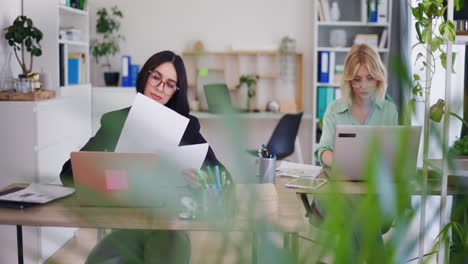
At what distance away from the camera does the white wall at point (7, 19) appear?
14.0 ft

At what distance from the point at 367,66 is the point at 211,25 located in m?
3.06

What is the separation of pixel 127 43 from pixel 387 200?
20.3 ft

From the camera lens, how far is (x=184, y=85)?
3.00 metres

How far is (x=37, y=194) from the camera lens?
241cm

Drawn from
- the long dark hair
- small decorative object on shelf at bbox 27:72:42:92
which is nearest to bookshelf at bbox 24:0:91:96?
small decorative object on shelf at bbox 27:72:42:92

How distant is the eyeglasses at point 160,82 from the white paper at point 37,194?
2.38 ft

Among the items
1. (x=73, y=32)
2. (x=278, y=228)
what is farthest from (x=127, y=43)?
(x=278, y=228)

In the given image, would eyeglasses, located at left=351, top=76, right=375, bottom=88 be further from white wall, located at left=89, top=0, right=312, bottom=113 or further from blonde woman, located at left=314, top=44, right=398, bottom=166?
white wall, located at left=89, top=0, right=312, bottom=113

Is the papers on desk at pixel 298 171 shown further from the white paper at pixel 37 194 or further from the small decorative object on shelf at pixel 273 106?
the small decorative object on shelf at pixel 273 106

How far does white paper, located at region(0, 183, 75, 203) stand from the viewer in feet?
7.50

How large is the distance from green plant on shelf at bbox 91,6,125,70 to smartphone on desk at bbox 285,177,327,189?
Result: 3.66m

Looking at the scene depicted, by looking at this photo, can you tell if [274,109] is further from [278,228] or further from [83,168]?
[278,228]

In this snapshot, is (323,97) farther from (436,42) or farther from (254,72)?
(436,42)

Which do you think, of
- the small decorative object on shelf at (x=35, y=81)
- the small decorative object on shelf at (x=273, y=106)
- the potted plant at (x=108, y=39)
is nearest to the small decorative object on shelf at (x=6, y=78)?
the small decorative object on shelf at (x=35, y=81)
